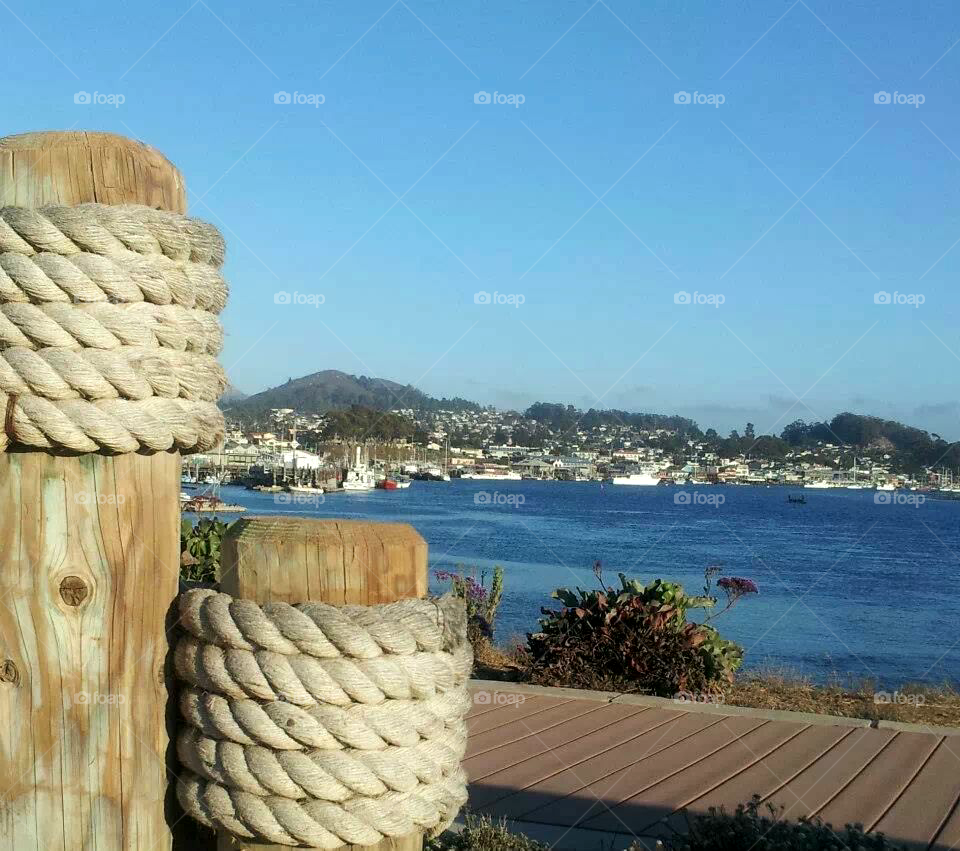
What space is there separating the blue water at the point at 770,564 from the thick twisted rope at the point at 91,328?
4611 mm

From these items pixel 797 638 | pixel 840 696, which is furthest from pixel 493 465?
pixel 840 696

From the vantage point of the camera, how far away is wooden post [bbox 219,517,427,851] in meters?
1.62

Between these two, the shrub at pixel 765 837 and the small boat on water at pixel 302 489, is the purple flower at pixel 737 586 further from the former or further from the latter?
the small boat on water at pixel 302 489

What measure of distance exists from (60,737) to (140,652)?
0.16 metres

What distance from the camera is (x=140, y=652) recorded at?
1602mm

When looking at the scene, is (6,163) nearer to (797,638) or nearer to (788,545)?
(797,638)

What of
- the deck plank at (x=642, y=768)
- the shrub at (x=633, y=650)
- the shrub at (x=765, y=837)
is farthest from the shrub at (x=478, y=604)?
the shrub at (x=765, y=837)

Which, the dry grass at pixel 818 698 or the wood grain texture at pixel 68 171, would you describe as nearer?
the wood grain texture at pixel 68 171

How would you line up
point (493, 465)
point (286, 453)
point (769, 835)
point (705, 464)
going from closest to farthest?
point (769, 835), point (286, 453), point (705, 464), point (493, 465)

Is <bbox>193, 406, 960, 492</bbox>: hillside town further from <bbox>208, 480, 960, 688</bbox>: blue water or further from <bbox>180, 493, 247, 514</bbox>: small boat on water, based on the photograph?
<bbox>180, 493, 247, 514</bbox>: small boat on water

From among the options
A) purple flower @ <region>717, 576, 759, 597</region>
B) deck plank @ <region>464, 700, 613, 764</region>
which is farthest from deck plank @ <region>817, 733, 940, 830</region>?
purple flower @ <region>717, 576, 759, 597</region>

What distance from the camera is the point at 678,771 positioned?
5.17 meters

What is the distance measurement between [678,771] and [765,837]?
6.45ft

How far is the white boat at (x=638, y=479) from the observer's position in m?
139
